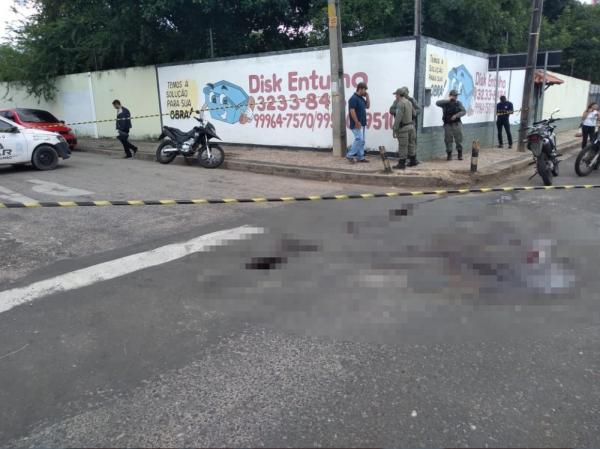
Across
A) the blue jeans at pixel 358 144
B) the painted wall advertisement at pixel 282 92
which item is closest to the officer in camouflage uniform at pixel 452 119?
the painted wall advertisement at pixel 282 92

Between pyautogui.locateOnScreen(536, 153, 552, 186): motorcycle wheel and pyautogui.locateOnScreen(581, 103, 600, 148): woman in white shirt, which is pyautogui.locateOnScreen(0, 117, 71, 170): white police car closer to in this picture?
pyautogui.locateOnScreen(536, 153, 552, 186): motorcycle wheel

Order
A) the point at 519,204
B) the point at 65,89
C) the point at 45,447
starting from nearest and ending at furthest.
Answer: the point at 45,447
the point at 519,204
the point at 65,89

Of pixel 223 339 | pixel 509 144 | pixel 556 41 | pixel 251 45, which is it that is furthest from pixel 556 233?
pixel 556 41

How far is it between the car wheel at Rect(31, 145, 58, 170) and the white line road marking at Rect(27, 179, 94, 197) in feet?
5.35

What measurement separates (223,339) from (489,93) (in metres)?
14.2

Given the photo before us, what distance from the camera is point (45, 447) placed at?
2.48 metres

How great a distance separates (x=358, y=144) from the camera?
1115cm

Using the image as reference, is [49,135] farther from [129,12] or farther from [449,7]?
[449,7]

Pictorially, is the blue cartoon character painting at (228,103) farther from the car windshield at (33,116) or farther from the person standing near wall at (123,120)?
the car windshield at (33,116)

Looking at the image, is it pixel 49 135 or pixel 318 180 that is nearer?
pixel 318 180

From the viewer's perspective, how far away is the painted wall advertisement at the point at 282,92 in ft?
38.1

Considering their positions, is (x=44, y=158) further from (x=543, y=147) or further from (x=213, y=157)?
(x=543, y=147)

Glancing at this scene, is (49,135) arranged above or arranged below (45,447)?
above

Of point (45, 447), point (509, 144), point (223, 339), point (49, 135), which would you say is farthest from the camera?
point (509, 144)
